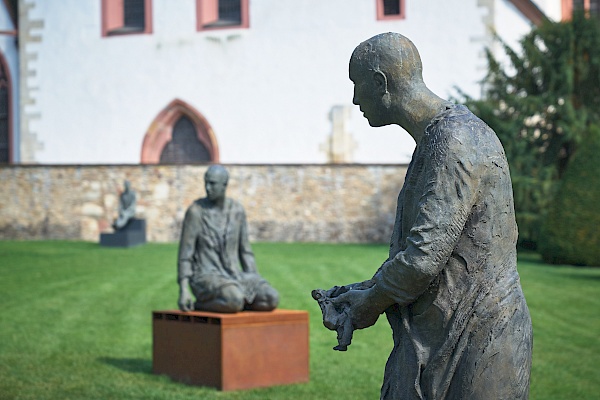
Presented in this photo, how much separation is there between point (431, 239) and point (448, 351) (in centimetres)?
39

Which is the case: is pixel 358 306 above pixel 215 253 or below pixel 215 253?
above

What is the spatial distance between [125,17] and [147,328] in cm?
2514

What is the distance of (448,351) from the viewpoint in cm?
360

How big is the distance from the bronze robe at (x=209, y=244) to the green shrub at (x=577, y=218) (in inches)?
524

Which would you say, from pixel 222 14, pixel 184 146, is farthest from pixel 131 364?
pixel 222 14

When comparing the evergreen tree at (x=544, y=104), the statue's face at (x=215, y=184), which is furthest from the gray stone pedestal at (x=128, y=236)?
the statue's face at (x=215, y=184)

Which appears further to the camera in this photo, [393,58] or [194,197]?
[194,197]

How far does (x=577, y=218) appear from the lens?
22.1 metres

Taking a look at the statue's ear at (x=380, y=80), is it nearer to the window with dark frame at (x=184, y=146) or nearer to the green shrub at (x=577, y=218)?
the green shrub at (x=577, y=218)

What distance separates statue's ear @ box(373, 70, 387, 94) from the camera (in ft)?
12.4

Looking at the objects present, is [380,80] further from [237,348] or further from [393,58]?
[237,348]

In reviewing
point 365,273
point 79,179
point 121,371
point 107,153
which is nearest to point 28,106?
point 107,153

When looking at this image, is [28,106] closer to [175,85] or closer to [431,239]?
[175,85]

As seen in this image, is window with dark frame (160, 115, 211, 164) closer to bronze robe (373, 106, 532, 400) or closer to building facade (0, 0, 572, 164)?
building facade (0, 0, 572, 164)
